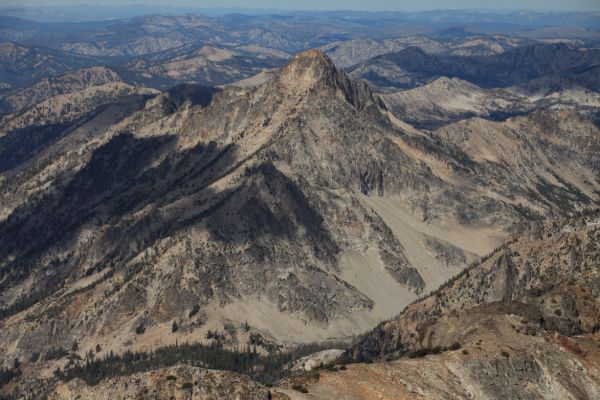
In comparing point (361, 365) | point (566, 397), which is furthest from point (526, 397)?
point (361, 365)

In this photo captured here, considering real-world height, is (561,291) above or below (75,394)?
below

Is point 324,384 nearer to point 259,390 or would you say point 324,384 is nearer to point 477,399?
point 259,390

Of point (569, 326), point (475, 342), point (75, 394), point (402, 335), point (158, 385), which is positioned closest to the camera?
point (158, 385)

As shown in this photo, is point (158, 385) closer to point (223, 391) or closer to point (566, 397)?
point (223, 391)

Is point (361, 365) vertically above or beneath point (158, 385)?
beneath

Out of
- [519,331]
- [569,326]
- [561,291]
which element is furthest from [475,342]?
[561,291]

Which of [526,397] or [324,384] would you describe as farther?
[526,397]

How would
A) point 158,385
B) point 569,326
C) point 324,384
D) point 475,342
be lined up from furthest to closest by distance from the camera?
1. point 569,326
2. point 475,342
3. point 324,384
4. point 158,385

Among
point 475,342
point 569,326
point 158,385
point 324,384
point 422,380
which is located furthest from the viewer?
point 569,326

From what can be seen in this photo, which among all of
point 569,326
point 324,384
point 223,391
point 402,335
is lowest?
point 402,335
